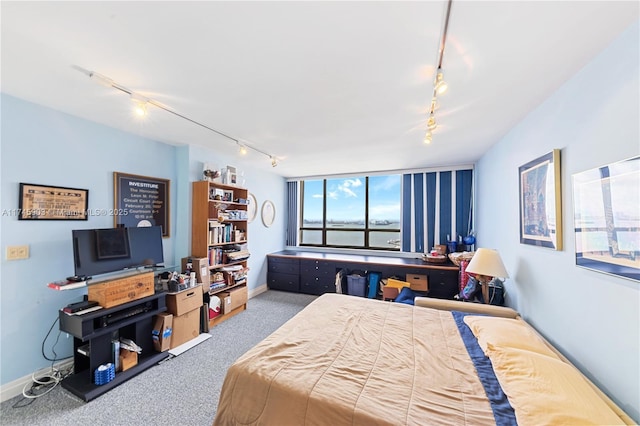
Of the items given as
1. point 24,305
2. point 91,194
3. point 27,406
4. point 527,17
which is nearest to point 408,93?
point 527,17

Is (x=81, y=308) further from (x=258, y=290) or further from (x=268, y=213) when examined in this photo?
(x=268, y=213)

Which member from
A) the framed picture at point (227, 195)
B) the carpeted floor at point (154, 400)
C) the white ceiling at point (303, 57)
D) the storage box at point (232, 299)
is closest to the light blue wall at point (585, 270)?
the white ceiling at point (303, 57)

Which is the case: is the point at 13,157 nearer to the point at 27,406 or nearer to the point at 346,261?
the point at 27,406

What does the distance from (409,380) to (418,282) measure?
2.70 meters

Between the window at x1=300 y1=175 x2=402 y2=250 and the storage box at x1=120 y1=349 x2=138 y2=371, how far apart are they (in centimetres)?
362

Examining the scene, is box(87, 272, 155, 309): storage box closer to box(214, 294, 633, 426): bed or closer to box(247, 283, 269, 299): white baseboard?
box(214, 294, 633, 426): bed

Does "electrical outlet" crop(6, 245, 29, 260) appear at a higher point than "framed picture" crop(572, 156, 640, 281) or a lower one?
lower

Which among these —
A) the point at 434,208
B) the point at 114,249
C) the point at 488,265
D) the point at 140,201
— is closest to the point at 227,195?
the point at 140,201

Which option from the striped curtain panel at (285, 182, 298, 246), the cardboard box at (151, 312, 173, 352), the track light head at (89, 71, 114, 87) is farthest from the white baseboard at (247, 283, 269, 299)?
the track light head at (89, 71, 114, 87)

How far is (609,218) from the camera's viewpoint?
1173mm

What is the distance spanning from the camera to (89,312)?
6.49 feet

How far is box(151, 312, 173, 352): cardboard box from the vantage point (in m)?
2.47

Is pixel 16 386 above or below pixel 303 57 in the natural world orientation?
below

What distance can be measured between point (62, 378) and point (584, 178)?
170 inches
